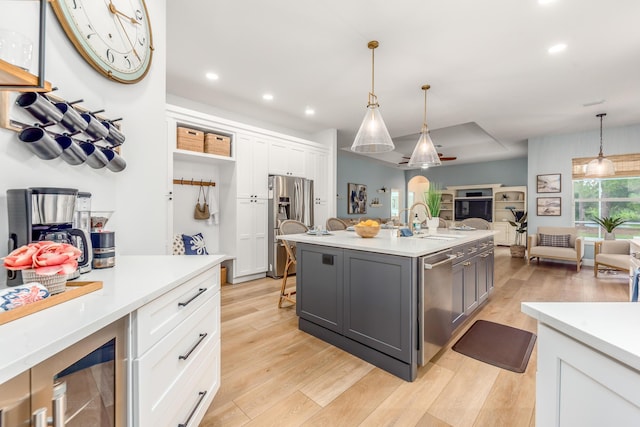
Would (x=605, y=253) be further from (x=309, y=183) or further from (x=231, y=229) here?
(x=231, y=229)

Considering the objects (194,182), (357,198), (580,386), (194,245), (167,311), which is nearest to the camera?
(580,386)

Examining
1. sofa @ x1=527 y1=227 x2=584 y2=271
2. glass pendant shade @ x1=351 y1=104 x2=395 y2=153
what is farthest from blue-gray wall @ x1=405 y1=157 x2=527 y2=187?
glass pendant shade @ x1=351 y1=104 x2=395 y2=153

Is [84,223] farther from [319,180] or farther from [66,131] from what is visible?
[319,180]

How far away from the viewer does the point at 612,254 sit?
4.52 meters

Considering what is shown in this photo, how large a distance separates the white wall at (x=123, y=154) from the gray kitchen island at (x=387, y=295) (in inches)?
48.2

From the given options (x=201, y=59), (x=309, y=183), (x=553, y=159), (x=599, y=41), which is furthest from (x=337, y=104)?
(x=553, y=159)

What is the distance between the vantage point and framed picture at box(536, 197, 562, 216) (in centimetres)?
585

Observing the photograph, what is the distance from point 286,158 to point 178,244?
2151 mm

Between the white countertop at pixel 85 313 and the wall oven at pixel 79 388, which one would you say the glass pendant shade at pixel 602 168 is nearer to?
the white countertop at pixel 85 313

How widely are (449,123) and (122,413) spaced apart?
5619 millimetres

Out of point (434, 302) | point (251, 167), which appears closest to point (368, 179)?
point (251, 167)

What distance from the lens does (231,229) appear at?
4117mm

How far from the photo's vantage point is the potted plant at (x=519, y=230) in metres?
6.30

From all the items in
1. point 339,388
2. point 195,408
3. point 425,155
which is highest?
point 425,155
